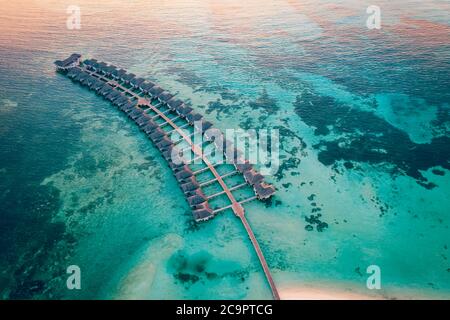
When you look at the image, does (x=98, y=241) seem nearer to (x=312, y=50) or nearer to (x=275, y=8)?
(x=312, y=50)

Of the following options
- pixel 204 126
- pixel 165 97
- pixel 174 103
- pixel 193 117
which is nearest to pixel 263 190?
pixel 204 126

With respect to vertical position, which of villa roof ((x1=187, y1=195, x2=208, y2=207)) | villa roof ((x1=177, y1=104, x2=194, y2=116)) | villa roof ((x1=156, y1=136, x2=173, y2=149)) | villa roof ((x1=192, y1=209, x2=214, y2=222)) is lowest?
villa roof ((x1=192, y1=209, x2=214, y2=222))

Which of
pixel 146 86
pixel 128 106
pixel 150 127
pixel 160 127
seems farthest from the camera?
pixel 146 86

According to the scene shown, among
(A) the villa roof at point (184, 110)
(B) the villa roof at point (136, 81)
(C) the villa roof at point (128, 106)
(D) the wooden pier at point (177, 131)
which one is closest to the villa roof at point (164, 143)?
(D) the wooden pier at point (177, 131)

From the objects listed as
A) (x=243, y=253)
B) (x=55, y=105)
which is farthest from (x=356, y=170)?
(x=55, y=105)

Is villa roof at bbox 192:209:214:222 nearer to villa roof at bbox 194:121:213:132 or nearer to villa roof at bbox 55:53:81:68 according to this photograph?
villa roof at bbox 194:121:213:132

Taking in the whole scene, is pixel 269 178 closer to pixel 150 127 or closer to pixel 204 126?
pixel 204 126

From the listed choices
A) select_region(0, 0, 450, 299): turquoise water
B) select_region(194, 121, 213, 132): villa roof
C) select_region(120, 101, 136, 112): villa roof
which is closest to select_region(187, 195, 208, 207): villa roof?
select_region(0, 0, 450, 299): turquoise water

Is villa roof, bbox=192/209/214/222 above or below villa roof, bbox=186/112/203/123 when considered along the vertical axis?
below
